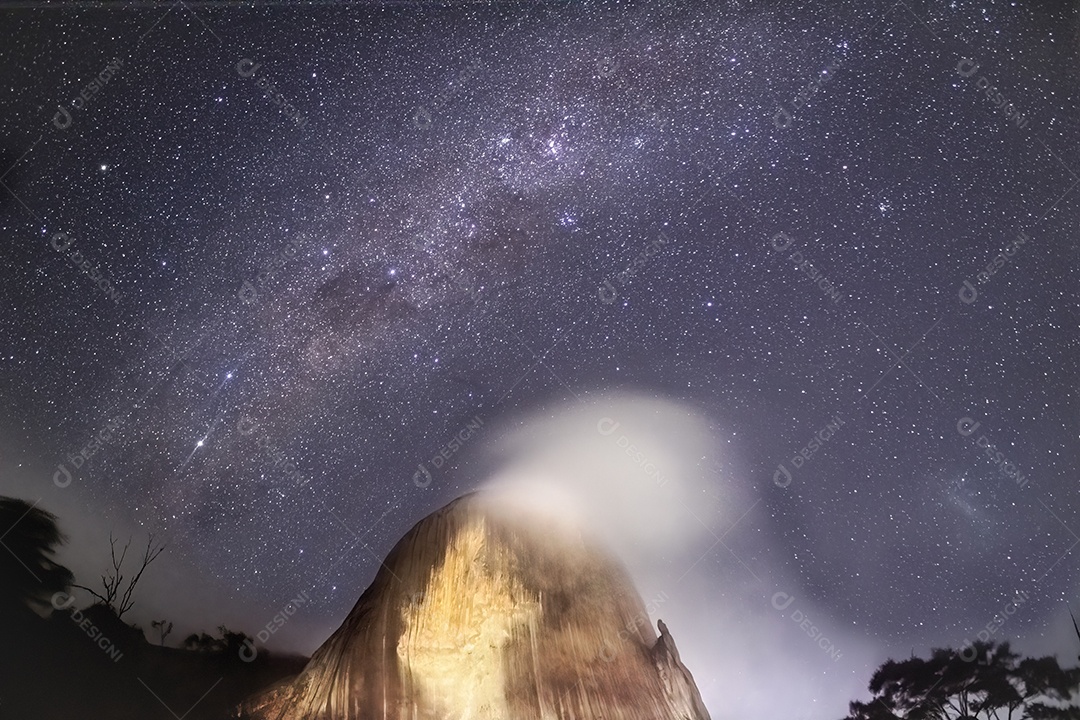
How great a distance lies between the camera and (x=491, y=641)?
11617 mm

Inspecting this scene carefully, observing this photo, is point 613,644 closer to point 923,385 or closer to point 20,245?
point 923,385

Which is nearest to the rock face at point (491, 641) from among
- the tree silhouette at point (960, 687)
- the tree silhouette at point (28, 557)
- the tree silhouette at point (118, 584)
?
the tree silhouette at point (118, 584)

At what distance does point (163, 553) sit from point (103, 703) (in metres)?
2.45

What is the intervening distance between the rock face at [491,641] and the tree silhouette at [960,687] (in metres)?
3.41

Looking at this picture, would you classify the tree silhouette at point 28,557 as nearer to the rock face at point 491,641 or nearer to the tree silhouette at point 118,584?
the tree silhouette at point 118,584

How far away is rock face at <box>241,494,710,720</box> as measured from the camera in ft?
37.0

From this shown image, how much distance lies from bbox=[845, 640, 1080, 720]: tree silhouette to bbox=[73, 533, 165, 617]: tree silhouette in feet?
43.4

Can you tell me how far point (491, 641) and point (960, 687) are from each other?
28.4ft

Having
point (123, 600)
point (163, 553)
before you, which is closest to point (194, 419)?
point (163, 553)

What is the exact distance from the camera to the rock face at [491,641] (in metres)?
11.3

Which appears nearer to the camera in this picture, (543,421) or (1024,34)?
(1024,34)

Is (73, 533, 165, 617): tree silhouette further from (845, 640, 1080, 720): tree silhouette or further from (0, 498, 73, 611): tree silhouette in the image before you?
(845, 640, 1080, 720): tree silhouette

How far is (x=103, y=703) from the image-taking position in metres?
10.9

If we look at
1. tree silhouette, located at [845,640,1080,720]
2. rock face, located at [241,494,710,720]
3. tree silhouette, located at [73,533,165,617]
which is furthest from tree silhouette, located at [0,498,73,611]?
tree silhouette, located at [845,640,1080,720]
